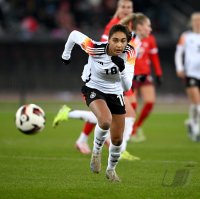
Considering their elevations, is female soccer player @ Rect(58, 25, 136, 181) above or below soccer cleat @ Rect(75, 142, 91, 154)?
above

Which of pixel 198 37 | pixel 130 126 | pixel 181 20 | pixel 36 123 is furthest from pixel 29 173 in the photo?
pixel 181 20

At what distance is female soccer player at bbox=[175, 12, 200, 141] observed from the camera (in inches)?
650

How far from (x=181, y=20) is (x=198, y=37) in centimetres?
1316

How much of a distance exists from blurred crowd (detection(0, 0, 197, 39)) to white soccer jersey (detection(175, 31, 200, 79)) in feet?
36.5

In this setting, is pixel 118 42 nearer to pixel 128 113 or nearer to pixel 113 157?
pixel 113 157

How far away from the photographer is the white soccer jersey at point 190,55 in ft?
55.4

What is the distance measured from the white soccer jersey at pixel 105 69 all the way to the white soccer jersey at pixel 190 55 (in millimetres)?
6903

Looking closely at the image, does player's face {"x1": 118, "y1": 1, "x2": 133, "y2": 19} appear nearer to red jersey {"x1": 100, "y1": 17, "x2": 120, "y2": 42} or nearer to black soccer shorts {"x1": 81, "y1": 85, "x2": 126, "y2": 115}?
red jersey {"x1": 100, "y1": 17, "x2": 120, "y2": 42}

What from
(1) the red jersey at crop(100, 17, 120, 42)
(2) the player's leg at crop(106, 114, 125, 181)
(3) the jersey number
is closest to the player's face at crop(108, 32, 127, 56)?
(3) the jersey number

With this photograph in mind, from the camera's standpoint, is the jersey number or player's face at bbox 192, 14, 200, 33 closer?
the jersey number

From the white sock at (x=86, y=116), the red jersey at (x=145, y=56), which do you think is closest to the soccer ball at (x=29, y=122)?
the white sock at (x=86, y=116)

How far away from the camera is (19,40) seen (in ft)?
93.6

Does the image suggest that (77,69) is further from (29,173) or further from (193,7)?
(29,173)

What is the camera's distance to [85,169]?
36.0 ft
